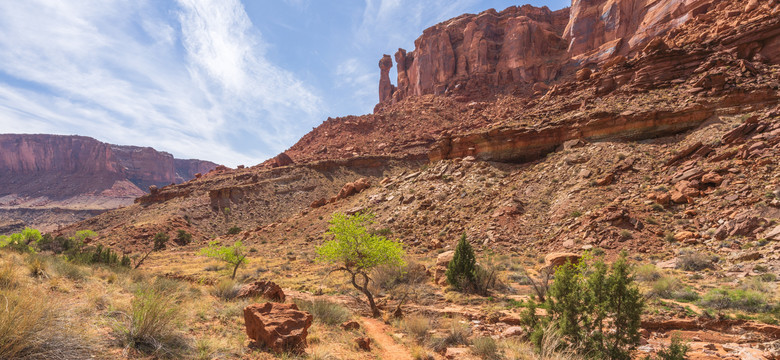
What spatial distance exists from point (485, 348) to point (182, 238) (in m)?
39.8

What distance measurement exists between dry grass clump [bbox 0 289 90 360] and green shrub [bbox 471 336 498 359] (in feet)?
21.0

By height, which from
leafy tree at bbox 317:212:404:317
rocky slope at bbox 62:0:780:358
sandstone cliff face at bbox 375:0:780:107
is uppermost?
sandstone cliff face at bbox 375:0:780:107

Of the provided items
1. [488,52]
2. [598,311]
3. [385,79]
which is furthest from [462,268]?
[385,79]

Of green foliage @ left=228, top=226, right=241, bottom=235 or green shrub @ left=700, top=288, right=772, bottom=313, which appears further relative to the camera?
green foliage @ left=228, top=226, right=241, bottom=235

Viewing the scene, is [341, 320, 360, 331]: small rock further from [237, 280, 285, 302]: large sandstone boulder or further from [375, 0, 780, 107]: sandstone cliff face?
[375, 0, 780, 107]: sandstone cliff face

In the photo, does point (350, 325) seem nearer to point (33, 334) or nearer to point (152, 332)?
point (152, 332)

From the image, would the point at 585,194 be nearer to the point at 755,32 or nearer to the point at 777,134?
the point at 777,134

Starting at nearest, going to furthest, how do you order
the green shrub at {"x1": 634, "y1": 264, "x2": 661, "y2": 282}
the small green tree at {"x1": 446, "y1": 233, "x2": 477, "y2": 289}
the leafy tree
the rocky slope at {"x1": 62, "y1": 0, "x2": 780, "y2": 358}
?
the leafy tree < the green shrub at {"x1": 634, "y1": 264, "x2": 661, "y2": 282} < the small green tree at {"x1": 446, "y1": 233, "x2": 477, "y2": 289} < the rocky slope at {"x1": 62, "y1": 0, "x2": 780, "y2": 358}

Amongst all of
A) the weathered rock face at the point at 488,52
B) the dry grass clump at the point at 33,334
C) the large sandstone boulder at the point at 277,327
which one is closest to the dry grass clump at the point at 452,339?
the large sandstone boulder at the point at 277,327

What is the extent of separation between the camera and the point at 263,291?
33.0 feet

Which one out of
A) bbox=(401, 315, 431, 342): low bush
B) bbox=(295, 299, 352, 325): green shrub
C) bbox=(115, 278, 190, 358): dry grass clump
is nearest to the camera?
bbox=(115, 278, 190, 358): dry grass clump

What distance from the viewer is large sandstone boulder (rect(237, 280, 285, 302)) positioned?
9.86m

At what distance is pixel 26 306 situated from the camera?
3.79m

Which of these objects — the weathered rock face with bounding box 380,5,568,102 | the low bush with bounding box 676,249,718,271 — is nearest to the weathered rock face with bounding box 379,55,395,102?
the weathered rock face with bounding box 380,5,568,102
